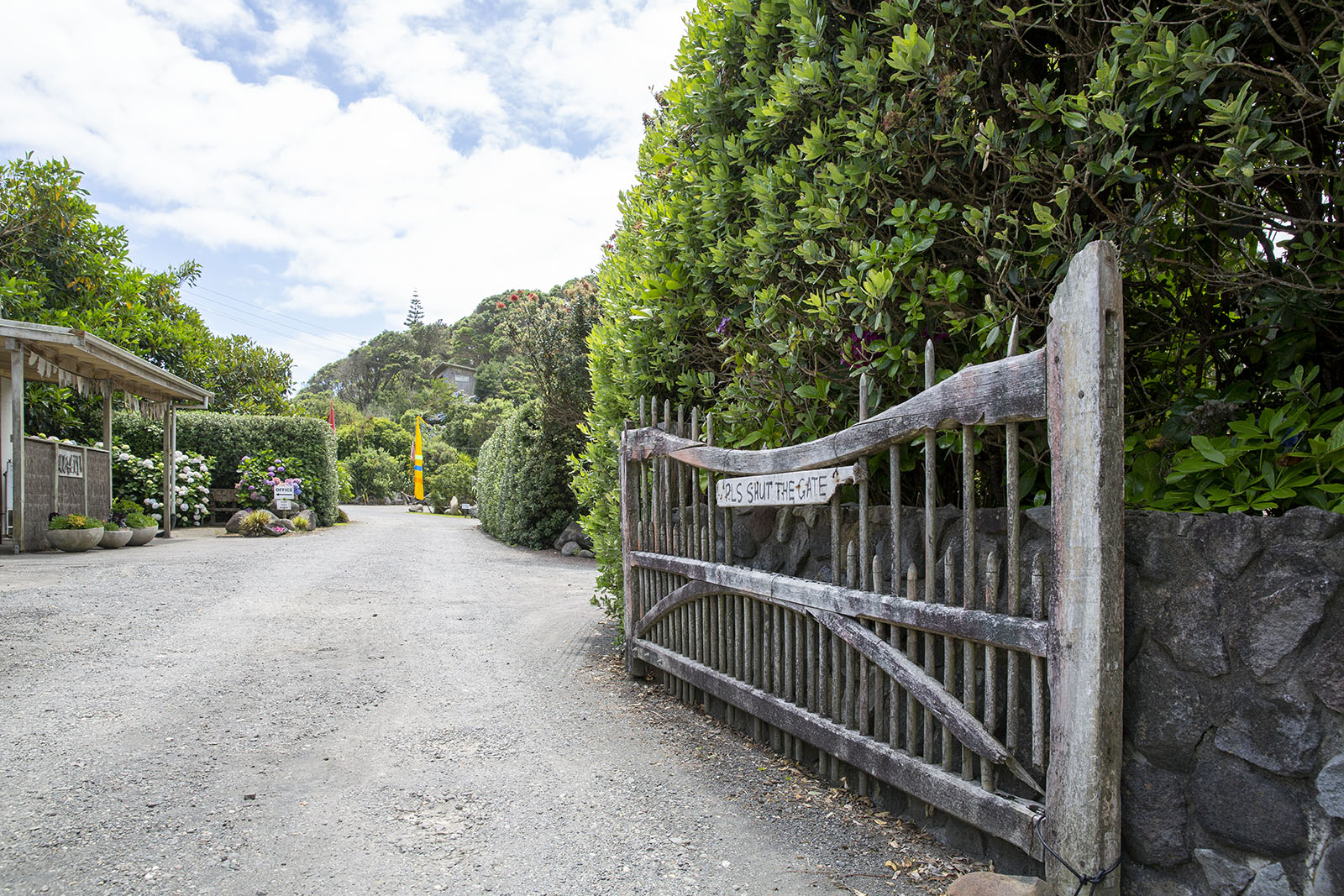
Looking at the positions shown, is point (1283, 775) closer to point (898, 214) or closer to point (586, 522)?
point (898, 214)

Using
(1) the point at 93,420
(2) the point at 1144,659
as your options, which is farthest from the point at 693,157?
(1) the point at 93,420

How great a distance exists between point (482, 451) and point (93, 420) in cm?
900

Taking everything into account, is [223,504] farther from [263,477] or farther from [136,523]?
[136,523]

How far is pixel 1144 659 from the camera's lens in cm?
211

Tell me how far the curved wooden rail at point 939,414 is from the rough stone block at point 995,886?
132 cm

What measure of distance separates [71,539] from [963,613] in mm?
13179

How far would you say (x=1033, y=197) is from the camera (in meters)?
2.50

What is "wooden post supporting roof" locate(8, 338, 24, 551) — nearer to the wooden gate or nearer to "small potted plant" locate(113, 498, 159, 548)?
"small potted plant" locate(113, 498, 159, 548)

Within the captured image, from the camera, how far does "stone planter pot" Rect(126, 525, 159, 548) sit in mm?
12648

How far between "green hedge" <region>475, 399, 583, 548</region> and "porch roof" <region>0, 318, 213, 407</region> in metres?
6.40

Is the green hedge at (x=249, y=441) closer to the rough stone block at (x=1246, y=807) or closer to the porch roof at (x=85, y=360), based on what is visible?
the porch roof at (x=85, y=360)

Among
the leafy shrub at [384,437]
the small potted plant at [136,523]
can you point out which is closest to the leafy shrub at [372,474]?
the leafy shrub at [384,437]

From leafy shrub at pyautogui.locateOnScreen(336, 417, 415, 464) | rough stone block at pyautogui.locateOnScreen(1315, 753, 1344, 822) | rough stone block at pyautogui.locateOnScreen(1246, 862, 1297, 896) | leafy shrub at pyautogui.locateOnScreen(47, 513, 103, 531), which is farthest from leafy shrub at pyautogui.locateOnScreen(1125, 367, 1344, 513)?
leafy shrub at pyautogui.locateOnScreen(336, 417, 415, 464)

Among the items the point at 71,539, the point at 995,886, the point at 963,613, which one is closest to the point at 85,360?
the point at 71,539
